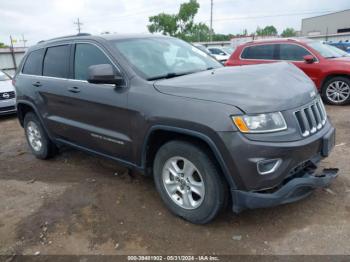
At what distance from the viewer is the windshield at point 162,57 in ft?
11.8

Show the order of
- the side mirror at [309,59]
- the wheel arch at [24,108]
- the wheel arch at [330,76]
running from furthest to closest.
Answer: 1. the side mirror at [309,59]
2. the wheel arch at [330,76]
3. the wheel arch at [24,108]

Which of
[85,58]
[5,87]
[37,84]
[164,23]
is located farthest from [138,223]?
[164,23]

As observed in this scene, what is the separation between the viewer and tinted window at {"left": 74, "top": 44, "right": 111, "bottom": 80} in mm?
3878

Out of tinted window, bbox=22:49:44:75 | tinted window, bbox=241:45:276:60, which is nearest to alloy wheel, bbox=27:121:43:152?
tinted window, bbox=22:49:44:75

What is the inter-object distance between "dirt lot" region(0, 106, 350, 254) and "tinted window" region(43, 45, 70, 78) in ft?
4.72

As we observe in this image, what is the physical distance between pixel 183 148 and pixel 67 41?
244 cm

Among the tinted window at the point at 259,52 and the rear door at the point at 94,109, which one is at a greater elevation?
the tinted window at the point at 259,52

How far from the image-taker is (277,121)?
274cm

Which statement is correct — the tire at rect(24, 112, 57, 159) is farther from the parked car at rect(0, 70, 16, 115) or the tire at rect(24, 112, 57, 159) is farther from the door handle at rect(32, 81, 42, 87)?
the parked car at rect(0, 70, 16, 115)

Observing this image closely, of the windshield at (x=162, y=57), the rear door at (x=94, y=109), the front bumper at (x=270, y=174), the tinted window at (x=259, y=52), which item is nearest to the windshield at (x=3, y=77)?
the rear door at (x=94, y=109)

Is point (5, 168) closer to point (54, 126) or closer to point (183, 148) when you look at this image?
point (54, 126)

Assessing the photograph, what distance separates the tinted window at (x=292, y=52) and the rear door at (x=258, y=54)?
0.20 m

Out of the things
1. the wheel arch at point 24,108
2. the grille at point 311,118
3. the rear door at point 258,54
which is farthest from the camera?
the rear door at point 258,54

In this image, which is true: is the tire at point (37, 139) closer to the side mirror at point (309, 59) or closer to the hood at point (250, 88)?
the hood at point (250, 88)
